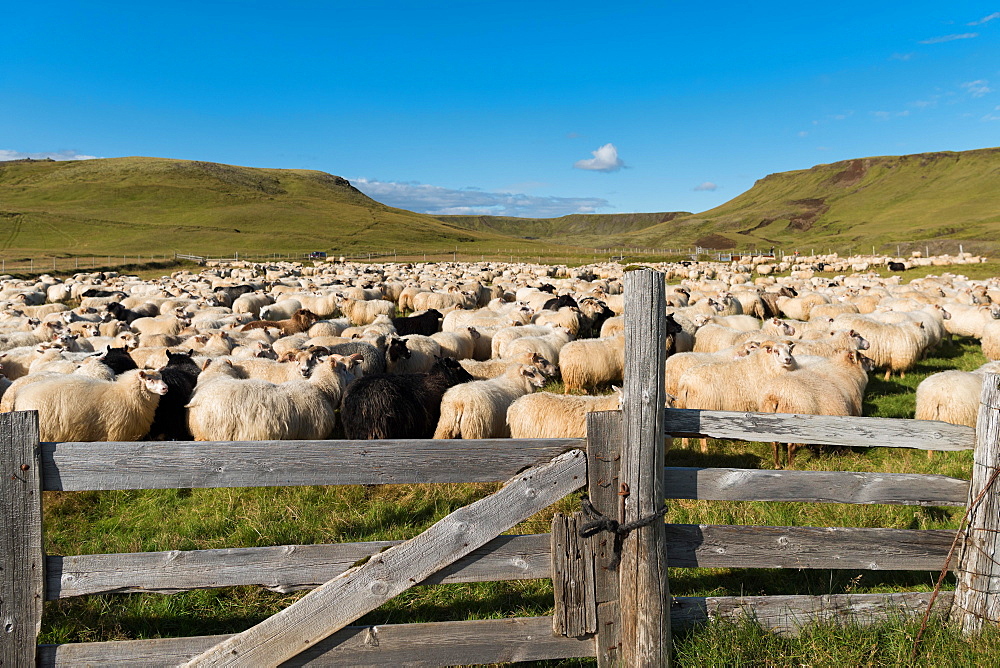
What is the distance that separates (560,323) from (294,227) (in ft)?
390

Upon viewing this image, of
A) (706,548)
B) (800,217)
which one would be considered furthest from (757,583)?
(800,217)

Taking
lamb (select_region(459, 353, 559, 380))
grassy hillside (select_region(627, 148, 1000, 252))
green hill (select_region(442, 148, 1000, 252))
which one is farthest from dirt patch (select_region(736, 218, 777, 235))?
lamb (select_region(459, 353, 559, 380))

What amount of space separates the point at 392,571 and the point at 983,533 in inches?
139

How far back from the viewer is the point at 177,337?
47.8 ft

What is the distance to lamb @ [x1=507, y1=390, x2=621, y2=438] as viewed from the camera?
7.77 meters

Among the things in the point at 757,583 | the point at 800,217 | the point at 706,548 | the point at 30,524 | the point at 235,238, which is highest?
the point at 800,217

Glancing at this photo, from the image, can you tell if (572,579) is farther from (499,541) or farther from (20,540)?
(20,540)

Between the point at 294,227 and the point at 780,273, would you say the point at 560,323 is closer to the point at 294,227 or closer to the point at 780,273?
the point at 780,273

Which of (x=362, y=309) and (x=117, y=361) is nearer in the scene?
(x=117, y=361)

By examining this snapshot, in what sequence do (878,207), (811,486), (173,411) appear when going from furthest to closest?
(878,207)
(173,411)
(811,486)

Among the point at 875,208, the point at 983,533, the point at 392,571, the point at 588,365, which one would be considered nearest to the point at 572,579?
the point at 392,571

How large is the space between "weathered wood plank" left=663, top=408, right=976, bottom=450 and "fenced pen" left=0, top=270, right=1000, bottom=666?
0.04 feet

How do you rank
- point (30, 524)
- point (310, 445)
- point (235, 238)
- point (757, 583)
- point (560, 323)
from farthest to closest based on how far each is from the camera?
point (235, 238), point (560, 323), point (757, 583), point (310, 445), point (30, 524)

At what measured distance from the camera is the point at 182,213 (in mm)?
125562
